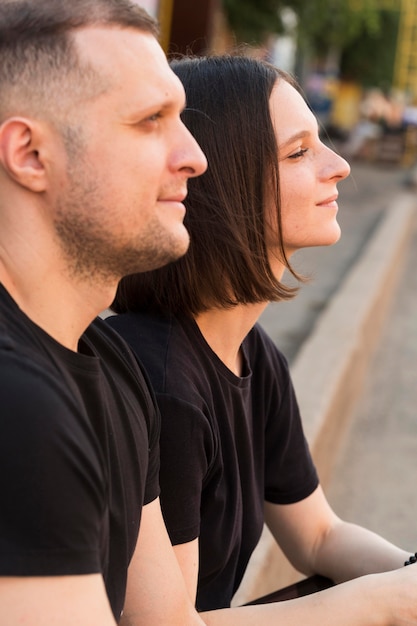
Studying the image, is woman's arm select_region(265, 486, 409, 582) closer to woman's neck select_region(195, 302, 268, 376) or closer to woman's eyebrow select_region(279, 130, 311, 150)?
woman's neck select_region(195, 302, 268, 376)

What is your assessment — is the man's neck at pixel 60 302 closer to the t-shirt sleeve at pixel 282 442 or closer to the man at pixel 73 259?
the man at pixel 73 259

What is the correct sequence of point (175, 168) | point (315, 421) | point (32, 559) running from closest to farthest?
point (32, 559)
point (175, 168)
point (315, 421)

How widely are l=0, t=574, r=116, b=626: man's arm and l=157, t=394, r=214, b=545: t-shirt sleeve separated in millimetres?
636

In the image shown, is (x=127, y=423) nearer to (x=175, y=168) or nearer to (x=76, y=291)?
(x=76, y=291)

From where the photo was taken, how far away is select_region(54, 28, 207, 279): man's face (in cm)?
145

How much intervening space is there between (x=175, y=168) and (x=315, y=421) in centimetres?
292

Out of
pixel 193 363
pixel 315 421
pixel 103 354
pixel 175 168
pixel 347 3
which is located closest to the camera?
pixel 175 168

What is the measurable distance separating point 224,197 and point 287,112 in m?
0.24

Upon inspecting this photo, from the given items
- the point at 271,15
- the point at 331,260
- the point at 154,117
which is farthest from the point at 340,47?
the point at 154,117

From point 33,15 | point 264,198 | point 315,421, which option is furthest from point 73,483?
point 315,421

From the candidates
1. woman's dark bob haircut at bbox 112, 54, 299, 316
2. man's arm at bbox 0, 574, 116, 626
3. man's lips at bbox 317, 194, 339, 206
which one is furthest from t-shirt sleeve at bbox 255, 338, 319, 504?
man's arm at bbox 0, 574, 116, 626

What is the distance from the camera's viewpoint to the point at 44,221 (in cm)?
145

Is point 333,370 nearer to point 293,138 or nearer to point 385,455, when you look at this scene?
point 385,455

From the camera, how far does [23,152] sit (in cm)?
142
